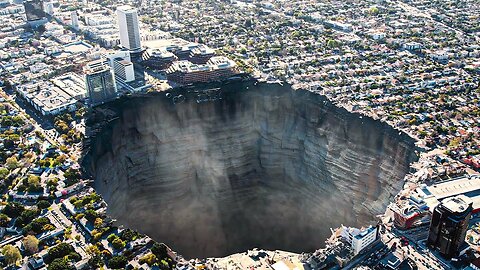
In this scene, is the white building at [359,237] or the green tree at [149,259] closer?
the white building at [359,237]

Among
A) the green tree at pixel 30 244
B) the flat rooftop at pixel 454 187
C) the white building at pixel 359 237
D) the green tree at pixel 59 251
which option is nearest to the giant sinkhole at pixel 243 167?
the flat rooftop at pixel 454 187

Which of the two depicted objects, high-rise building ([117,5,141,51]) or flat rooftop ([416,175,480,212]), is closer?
flat rooftop ([416,175,480,212])

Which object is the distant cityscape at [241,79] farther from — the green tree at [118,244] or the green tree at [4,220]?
the green tree at [118,244]

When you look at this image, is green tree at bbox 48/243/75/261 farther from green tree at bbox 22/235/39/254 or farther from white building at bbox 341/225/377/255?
white building at bbox 341/225/377/255

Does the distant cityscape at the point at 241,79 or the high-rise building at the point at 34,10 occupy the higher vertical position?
the high-rise building at the point at 34,10

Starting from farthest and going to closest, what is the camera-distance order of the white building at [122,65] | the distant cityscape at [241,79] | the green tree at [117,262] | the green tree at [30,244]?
the white building at [122,65] → the green tree at [30,244] → the distant cityscape at [241,79] → the green tree at [117,262]

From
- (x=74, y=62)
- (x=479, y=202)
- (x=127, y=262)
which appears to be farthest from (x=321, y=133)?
(x=74, y=62)

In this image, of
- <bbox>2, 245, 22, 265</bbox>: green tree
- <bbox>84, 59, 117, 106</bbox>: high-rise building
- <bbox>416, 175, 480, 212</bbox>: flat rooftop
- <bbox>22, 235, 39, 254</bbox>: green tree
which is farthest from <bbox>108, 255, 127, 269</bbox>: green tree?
<bbox>84, 59, 117, 106</bbox>: high-rise building
